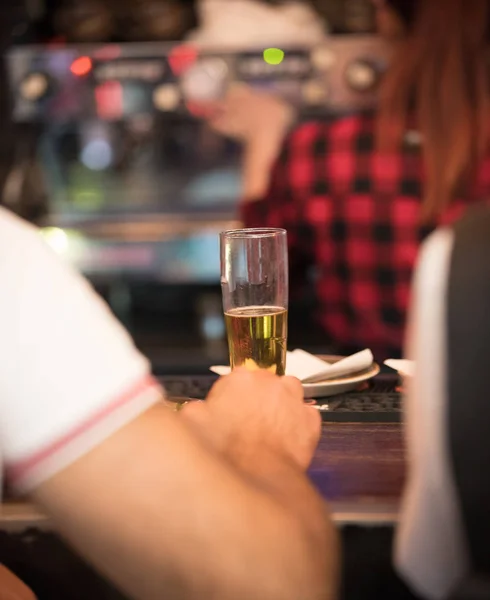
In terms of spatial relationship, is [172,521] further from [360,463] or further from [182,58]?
[182,58]

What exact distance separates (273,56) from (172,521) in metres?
2.12

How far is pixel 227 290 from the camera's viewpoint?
1.39 m

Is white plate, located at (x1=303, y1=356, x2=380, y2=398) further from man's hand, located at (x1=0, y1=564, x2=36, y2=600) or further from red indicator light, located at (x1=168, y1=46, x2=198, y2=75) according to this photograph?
red indicator light, located at (x1=168, y1=46, x2=198, y2=75)

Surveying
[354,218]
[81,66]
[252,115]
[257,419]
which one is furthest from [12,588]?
[81,66]

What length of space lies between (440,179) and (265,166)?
0.65 meters

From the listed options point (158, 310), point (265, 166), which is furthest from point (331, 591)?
point (158, 310)

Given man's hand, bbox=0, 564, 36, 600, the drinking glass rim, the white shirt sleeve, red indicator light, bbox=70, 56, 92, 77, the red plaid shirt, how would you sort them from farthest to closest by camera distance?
red indicator light, bbox=70, 56, 92, 77, the red plaid shirt, the drinking glass rim, man's hand, bbox=0, 564, 36, 600, the white shirt sleeve

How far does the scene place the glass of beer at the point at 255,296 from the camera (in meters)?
1.37

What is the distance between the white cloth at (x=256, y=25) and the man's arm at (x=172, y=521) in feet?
6.79

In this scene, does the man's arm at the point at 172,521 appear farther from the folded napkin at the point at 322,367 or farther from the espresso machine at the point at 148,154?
the espresso machine at the point at 148,154

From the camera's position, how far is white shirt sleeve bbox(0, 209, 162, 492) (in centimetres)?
80

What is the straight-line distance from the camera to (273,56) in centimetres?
279

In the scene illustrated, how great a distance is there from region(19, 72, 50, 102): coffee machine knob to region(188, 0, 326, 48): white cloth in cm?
43

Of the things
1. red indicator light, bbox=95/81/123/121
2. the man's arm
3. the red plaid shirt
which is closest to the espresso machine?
red indicator light, bbox=95/81/123/121
